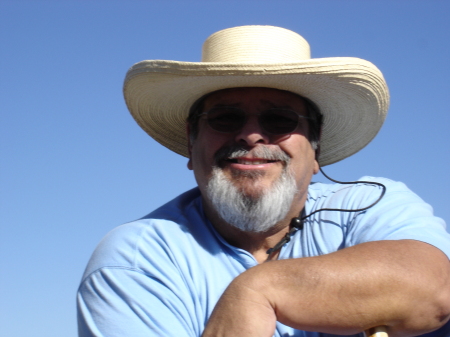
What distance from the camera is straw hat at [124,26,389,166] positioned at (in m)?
3.36

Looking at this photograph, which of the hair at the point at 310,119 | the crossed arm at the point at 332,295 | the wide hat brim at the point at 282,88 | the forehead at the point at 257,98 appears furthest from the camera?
the hair at the point at 310,119

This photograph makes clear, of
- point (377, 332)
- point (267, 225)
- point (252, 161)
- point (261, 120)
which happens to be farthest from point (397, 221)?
point (261, 120)

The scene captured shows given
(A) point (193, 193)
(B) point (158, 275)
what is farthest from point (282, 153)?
(B) point (158, 275)

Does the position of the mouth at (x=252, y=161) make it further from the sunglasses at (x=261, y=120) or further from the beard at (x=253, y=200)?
the sunglasses at (x=261, y=120)

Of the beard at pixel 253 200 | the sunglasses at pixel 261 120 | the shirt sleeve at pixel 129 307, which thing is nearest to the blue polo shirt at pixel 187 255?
the shirt sleeve at pixel 129 307

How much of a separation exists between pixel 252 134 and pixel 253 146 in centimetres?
7

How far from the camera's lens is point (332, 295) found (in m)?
2.51

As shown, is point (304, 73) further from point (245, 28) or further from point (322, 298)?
point (322, 298)

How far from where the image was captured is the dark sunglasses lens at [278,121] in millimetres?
3520

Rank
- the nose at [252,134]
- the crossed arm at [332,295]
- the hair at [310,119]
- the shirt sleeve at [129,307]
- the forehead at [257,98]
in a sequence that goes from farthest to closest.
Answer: the hair at [310,119] < the forehead at [257,98] < the nose at [252,134] < the shirt sleeve at [129,307] < the crossed arm at [332,295]

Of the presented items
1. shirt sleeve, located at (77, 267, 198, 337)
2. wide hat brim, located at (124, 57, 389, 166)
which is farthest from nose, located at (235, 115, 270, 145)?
shirt sleeve, located at (77, 267, 198, 337)

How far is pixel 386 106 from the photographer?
3.96 meters

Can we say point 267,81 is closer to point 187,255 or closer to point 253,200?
point 253,200

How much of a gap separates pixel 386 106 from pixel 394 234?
1326 mm
